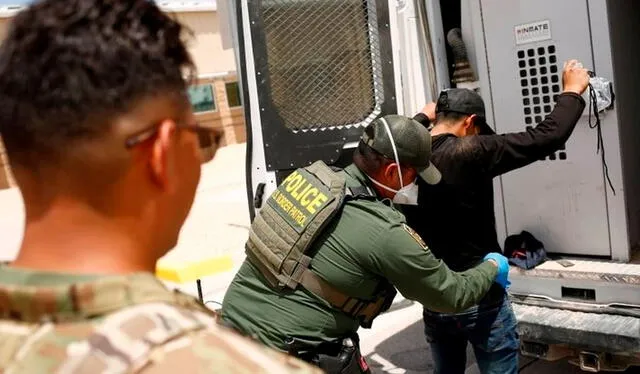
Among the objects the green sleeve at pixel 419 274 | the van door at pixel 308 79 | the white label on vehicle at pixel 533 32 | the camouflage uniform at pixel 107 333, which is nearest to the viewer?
the camouflage uniform at pixel 107 333

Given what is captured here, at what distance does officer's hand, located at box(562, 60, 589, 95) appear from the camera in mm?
2920

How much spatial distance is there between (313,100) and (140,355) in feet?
8.81

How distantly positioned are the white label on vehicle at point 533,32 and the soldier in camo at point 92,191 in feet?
8.56

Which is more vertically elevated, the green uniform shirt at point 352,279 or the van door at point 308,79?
the van door at point 308,79

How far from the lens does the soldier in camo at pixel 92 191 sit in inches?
34.9

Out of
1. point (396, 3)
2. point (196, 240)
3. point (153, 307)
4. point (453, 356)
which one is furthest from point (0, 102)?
point (196, 240)

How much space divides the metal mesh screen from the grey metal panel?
59 centimetres

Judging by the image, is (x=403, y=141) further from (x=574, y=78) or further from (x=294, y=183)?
(x=574, y=78)

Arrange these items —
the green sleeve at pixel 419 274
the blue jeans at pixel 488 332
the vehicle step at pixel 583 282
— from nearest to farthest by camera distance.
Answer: the green sleeve at pixel 419 274 → the blue jeans at pixel 488 332 → the vehicle step at pixel 583 282

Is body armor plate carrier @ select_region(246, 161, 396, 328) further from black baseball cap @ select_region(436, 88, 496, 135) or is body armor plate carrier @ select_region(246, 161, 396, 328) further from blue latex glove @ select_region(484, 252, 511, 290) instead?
black baseball cap @ select_region(436, 88, 496, 135)

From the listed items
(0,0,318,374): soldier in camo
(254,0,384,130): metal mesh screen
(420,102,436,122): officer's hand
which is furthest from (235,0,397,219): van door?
(0,0,318,374): soldier in camo

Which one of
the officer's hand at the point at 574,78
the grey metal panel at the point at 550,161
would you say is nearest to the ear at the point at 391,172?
the officer's hand at the point at 574,78

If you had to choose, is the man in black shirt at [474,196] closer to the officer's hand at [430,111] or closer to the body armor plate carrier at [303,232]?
the officer's hand at [430,111]

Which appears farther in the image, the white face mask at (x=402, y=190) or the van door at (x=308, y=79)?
the van door at (x=308, y=79)
